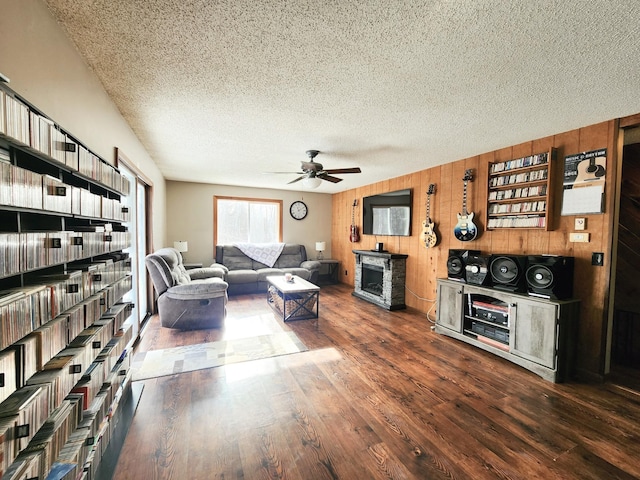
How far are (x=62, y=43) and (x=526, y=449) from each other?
3492 millimetres

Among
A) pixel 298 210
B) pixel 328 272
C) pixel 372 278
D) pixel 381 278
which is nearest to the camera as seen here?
pixel 381 278

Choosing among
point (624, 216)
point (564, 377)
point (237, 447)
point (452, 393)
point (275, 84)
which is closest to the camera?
point (237, 447)

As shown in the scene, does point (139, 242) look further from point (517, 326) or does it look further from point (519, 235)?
point (519, 235)

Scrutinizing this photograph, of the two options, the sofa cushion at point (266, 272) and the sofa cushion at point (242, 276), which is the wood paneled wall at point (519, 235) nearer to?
the sofa cushion at point (266, 272)

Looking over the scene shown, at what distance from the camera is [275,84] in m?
1.94

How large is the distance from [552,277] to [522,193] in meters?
1.00

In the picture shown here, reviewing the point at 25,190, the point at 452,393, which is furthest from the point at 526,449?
the point at 25,190

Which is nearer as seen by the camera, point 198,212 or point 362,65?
point 362,65

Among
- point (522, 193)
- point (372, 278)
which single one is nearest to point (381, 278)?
point (372, 278)

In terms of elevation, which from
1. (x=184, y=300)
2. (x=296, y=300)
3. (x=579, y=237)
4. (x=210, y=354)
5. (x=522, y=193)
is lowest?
(x=210, y=354)

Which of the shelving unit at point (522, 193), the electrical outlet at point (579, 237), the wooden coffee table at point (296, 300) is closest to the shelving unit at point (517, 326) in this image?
the electrical outlet at point (579, 237)

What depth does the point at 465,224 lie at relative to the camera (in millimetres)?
3639

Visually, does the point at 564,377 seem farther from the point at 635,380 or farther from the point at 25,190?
the point at 25,190

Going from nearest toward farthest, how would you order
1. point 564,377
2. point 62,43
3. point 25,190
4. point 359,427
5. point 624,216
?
point 25,190 → point 62,43 → point 359,427 → point 564,377 → point 624,216
